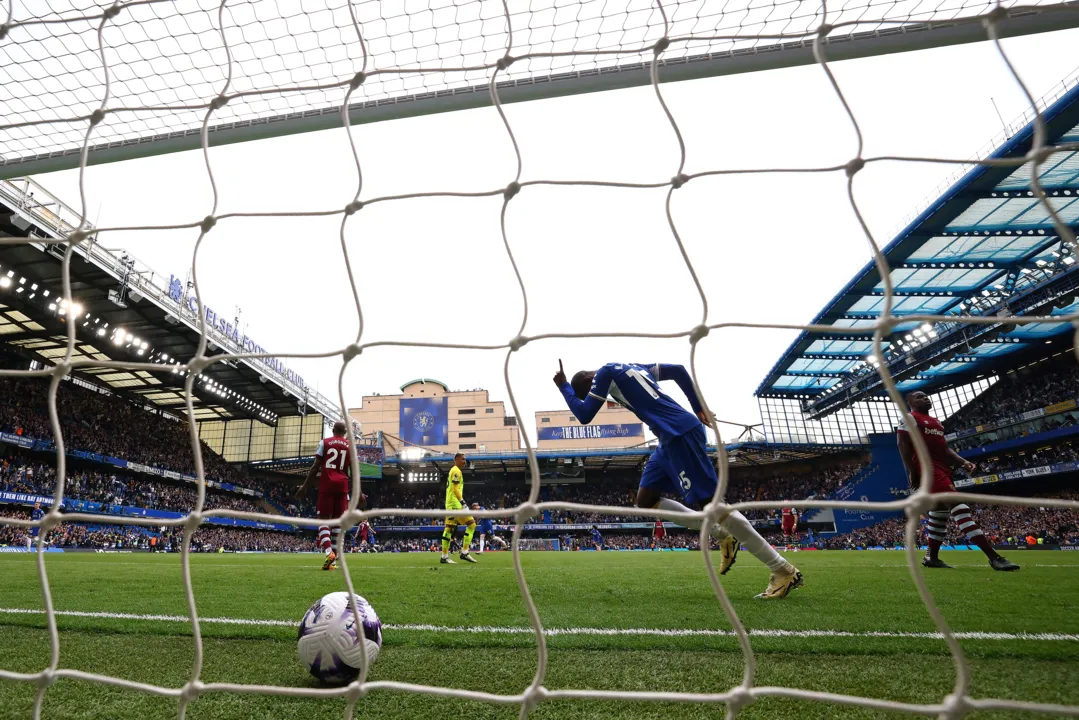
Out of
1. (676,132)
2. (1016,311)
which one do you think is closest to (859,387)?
(1016,311)

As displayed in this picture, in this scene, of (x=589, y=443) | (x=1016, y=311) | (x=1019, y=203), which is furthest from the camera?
(x=589, y=443)

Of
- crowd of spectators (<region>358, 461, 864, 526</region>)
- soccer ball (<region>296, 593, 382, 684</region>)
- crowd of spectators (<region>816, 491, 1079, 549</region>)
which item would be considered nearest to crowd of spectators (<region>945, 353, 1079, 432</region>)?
crowd of spectators (<region>816, 491, 1079, 549</region>)

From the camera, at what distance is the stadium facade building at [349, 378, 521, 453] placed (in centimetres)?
5362

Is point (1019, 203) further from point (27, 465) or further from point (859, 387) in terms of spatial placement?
point (27, 465)

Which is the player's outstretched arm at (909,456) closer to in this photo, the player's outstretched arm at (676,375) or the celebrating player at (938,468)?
the celebrating player at (938,468)

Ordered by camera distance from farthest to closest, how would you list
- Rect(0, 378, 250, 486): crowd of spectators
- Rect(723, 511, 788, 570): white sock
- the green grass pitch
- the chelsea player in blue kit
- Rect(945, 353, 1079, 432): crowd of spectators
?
Rect(945, 353, 1079, 432): crowd of spectators < Rect(0, 378, 250, 486): crowd of spectators < the chelsea player in blue kit < Rect(723, 511, 788, 570): white sock < the green grass pitch

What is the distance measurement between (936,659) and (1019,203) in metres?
21.3

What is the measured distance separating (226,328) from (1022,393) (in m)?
39.3

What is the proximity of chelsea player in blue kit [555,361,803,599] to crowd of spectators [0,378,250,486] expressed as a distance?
22.7 metres

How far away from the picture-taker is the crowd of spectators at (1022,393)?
25342 mm

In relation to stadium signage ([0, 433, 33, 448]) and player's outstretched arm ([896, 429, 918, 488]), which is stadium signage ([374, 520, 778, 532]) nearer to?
stadium signage ([0, 433, 33, 448])

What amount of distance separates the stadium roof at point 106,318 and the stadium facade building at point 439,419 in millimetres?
18897

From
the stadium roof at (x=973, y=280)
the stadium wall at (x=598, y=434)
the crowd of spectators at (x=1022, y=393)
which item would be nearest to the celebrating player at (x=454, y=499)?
the stadium roof at (x=973, y=280)

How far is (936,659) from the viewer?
2250 millimetres
